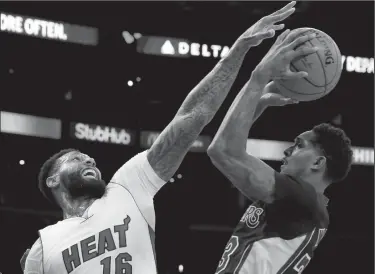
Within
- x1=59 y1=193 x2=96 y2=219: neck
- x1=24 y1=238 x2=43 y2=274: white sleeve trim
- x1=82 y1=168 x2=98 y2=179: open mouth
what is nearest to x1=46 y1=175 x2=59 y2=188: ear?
x1=59 y1=193 x2=96 y2=219: neck

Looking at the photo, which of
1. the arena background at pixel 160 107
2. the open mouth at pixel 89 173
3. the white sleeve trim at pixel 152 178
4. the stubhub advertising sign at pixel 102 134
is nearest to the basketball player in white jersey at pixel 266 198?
the white sleeve trim at pixel 152 178

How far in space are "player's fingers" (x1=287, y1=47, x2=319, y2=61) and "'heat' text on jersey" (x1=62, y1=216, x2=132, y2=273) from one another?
1.15 meters

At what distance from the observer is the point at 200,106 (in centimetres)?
400

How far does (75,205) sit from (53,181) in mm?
265

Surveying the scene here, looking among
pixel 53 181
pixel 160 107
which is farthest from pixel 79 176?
pixel 160 107

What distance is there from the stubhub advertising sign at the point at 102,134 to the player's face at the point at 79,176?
929 cm

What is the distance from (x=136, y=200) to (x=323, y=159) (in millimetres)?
977

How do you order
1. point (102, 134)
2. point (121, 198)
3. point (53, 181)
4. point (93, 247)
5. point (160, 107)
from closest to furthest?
point (93, 247), point (121, 198), point (53, 181), point (102, 134), point (160, 107)

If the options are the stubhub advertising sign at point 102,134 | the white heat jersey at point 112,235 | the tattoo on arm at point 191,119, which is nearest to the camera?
the white heat jersey at point 112,235

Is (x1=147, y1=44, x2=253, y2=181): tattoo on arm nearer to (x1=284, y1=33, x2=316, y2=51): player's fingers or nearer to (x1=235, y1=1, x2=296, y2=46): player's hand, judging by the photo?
(x1=235, y1=1, x2=296, y2=46): player's hand

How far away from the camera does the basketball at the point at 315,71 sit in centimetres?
387

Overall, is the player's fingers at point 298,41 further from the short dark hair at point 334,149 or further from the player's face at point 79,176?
the player's face at point 79,176

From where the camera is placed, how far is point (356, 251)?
15328mm

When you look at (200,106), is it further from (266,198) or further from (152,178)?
(266,198)
